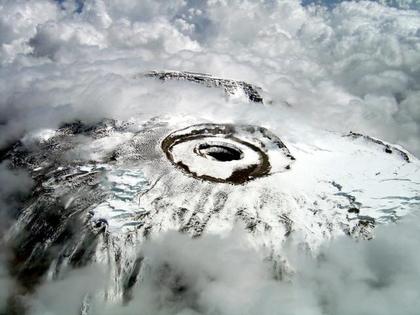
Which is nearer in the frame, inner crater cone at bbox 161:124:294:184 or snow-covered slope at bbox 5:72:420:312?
snow-covered slope at bbox 5:72:420:312

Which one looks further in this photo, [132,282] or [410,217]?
[410,217]

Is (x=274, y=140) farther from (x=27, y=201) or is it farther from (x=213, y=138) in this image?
(x=27, y=201)

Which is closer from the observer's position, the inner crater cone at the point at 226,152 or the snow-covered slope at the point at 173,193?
the snow-covered slope at the point at 173,193

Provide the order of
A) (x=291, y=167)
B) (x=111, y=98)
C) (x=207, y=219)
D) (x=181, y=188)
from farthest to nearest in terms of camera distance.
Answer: (x=111, y=98)
(x=291, y=167)
(x=181, y=188)
(x=207, y=219)

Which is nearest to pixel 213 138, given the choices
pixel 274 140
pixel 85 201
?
pixel 274 140

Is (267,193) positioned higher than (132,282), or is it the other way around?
(267,193)

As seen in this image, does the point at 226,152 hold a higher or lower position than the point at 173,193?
lower

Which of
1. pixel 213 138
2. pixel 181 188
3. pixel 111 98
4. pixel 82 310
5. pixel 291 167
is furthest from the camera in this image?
pixel 111 98

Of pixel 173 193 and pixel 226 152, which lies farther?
pixel 226 152
